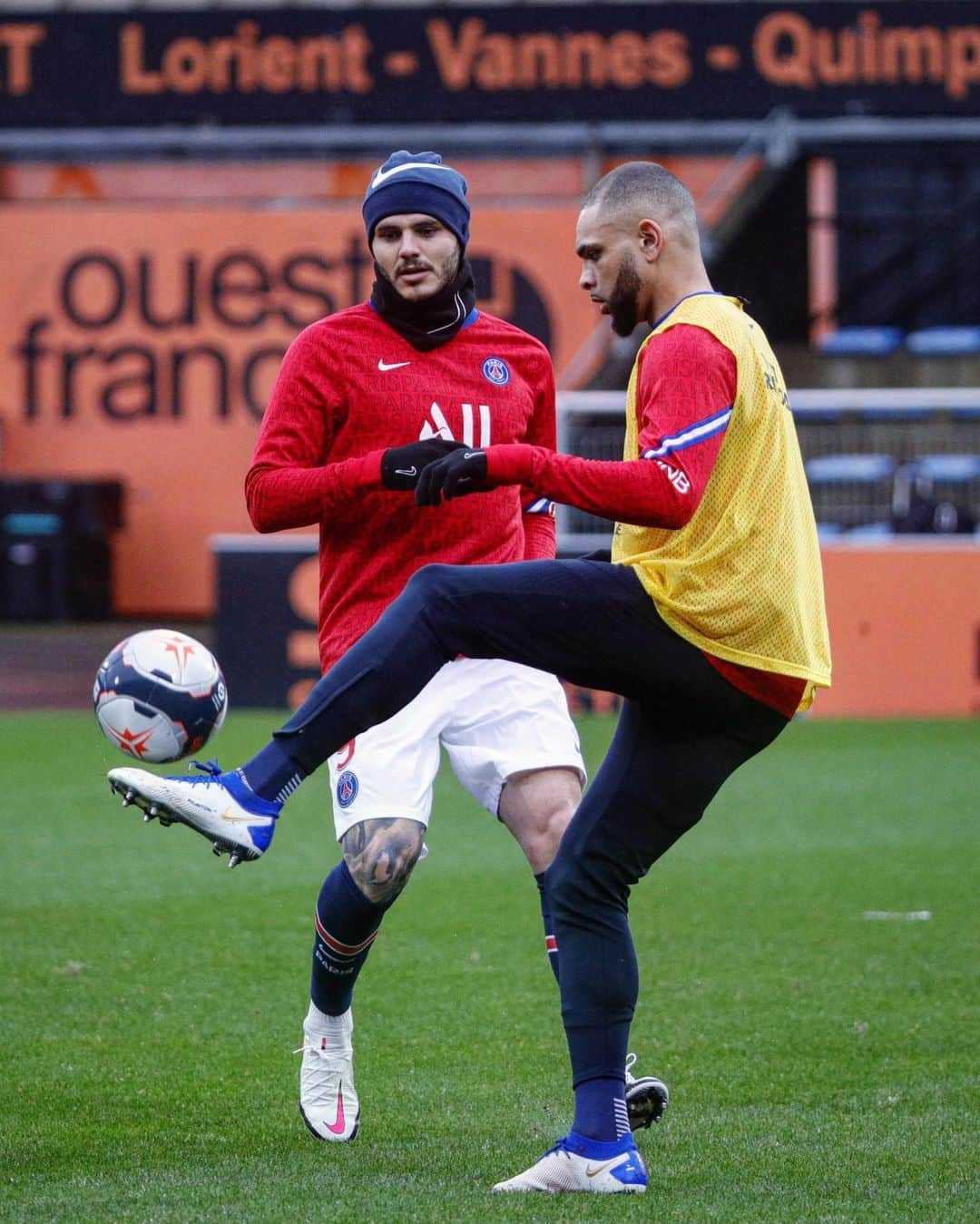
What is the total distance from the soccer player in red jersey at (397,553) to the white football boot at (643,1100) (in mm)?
488

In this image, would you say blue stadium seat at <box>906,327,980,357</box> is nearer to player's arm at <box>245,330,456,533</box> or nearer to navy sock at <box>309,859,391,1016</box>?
player's arm at <box>245,330,456,533</box>

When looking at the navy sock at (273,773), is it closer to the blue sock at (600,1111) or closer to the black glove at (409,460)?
the black glove at (409,460)

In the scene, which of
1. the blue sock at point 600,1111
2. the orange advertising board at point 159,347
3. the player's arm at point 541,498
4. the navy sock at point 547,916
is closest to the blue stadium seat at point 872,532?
the orange advertising board at point 159,347

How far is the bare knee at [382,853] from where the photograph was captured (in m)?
4.91

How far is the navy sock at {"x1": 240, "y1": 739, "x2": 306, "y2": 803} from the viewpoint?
13.7 feet

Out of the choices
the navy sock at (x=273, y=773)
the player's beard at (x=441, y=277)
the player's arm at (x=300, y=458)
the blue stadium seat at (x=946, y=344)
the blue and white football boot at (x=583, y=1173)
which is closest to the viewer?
the navy sock at (x=273, y=773)

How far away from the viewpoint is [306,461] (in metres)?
5.04

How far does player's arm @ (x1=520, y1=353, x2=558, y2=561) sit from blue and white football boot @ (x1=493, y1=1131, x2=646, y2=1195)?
1.71m

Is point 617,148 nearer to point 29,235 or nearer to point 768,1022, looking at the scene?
point 29,235

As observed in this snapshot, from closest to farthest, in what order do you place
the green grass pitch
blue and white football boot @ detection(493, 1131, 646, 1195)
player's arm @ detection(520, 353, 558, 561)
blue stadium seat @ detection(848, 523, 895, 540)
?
blue and white football boot @ detection(493, 1131, 646, 1195), the green grass pitch, player's arm @ detection(520, 353, 558, 561), blue stadium seat @ detection(848, 523, 895, 540)

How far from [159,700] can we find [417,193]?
146 cm

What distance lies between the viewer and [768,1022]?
633 centimetres

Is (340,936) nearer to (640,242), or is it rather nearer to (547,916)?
(547,916)

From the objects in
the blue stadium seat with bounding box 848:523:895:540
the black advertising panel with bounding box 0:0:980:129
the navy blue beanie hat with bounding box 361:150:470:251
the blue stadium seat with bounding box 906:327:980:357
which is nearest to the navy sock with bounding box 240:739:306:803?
the navy blue beanie hat with bounding box 361:150:470:251
